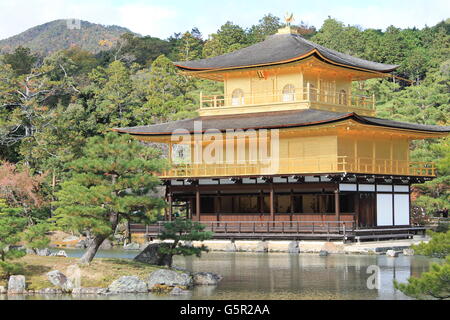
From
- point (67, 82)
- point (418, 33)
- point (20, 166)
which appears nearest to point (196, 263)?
point (20, 166)

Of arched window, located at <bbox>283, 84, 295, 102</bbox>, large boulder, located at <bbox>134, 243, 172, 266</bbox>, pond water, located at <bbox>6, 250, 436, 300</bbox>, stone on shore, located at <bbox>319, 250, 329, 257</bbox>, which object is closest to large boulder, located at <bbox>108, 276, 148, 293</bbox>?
pond water, located at <bbox>6, 250, 436, 300</bbox>

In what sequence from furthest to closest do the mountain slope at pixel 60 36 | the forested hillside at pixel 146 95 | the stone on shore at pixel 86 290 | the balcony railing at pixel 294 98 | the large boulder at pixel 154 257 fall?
the mountain slope at pixel 60 36 → the forested hillside at pixel 146 95 → the balcony railing at pixel 294 98 → the large boulder at pixel 154 257 → the stone on shore at pixel 86 290

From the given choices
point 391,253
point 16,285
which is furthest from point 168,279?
point 391,253

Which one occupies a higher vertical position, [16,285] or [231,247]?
[16,285]

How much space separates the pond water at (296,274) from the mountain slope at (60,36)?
367ft

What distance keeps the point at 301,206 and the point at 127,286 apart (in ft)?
60.8

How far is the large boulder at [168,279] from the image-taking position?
2298 cm

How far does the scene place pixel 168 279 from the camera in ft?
75.7

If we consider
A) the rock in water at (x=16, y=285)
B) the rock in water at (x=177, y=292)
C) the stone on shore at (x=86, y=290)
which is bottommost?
the rock in water at (x=177, y=292)

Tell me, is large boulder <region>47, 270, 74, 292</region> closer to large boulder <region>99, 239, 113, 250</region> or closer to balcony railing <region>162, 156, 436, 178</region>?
balcony railing <region>162, 156, 436, 178</region>

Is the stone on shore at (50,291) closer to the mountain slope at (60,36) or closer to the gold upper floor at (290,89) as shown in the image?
the gold upper floor at (290,89)

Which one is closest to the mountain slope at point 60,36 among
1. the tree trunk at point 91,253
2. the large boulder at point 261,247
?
the large boulder at point 261,247

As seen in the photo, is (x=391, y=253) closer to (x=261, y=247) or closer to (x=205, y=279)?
(x=261, y=247)
